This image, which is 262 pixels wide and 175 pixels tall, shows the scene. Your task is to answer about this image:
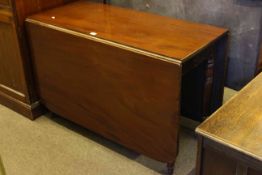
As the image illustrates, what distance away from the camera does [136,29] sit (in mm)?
1850

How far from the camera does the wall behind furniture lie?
2.17 metres

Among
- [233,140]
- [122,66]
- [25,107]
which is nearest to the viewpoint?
[233,140]

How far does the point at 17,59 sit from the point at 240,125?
1479 mm

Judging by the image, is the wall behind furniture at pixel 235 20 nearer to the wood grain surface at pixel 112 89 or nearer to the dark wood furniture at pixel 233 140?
the wood grain surface at pixel 112 89

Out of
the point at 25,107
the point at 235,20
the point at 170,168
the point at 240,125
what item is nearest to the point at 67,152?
the point at 25,107

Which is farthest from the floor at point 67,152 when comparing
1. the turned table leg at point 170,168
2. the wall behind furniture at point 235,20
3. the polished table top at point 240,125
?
the polished table top at point 240,125

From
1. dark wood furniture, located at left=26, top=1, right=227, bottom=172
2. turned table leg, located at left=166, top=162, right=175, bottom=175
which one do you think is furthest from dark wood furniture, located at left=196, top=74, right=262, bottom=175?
turned table leg, located at left=166, top=162, right=175, bottom=175

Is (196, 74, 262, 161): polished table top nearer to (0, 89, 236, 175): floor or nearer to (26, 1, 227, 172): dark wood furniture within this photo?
(26, 1, 227, 172): dark wood furniture

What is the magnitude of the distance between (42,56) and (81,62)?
331mm

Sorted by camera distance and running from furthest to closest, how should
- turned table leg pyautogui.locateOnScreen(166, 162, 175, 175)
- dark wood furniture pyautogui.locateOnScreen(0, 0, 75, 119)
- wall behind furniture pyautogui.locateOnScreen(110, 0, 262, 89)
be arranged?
wall behind furniture pyautogui.locateOnScreen(110, 0, 262, 89) < dark wood furniture pyautogui.locateOnScreen(0, 0, 75, 119) < turned table leg pyautogui.locateOnScreen(166, 162, 175, 175)

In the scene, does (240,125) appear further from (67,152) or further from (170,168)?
(67,152)

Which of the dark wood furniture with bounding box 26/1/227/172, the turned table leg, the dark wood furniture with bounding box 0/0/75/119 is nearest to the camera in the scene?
the dark wood furniture with bounding box 26/1/227/172

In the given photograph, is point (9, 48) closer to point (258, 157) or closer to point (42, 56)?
point (42, 56)

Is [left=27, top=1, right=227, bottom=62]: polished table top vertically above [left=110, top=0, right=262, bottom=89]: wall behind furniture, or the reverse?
[left=27, top=1, right=227, bottom=62]: polished table top
